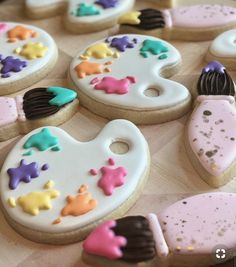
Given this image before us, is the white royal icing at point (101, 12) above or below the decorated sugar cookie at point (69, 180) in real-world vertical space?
above

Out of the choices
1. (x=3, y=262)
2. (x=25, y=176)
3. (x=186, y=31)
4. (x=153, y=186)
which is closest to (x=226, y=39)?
(x=186, y=31)

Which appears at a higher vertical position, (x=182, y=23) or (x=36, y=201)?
(x=182, y=23)

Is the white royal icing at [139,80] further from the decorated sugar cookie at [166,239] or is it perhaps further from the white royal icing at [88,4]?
the decorated sugar cookie at [166,239]

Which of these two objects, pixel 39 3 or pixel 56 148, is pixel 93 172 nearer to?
pixel 56 148

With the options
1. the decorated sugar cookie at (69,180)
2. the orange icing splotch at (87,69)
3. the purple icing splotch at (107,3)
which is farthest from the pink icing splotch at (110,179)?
the purple icing splotch at (107,3)

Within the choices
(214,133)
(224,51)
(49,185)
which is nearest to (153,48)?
(224,51)
